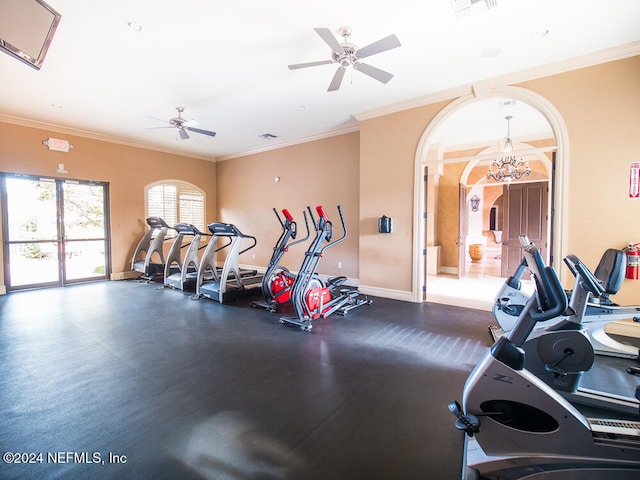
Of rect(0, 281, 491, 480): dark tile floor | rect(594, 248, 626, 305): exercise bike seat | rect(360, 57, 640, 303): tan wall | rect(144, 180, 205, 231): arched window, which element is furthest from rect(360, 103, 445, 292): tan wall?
rect(144, 180, 205, 231): arched window

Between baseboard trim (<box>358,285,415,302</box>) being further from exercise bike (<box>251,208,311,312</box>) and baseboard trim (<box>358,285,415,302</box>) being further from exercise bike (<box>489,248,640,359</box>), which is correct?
exercise bike (<box>489,248,640,359</box>)

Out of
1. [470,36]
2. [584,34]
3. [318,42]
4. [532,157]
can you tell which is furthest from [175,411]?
[532,157]

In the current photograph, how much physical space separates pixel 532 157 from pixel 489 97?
4.63 m

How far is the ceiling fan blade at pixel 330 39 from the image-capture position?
8.75 feet

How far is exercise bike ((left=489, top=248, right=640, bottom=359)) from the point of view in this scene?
2.82m

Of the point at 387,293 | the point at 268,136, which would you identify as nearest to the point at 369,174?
the point at 387,293

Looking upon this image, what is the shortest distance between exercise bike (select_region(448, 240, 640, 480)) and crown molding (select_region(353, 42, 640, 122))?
3.73m

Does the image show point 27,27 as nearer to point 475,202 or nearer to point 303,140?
point 303,140

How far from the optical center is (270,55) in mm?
3658

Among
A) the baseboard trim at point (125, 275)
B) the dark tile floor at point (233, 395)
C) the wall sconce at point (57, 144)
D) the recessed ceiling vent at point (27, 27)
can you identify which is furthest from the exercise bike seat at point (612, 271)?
the wall sconce at point (57, 144)

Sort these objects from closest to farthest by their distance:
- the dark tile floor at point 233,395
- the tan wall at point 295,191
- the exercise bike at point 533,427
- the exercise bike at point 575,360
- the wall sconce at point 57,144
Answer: the exercise bike at point 533,427 < the dark tile floor at point 233,395 < the exercise bike at point 575,360 < the wall sconce at point 57,144 < the tan wall at point 295,191

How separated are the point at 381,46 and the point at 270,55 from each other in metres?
1.54

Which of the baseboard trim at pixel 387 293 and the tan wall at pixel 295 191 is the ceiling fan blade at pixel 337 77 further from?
the baseboard trim at pixel 387 293

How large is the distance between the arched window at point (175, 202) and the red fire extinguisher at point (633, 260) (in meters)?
9.16
